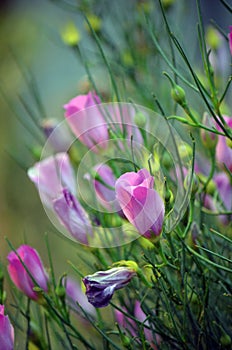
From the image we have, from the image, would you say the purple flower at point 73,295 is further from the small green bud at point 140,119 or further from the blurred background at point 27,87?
the blurred background at point 27,87

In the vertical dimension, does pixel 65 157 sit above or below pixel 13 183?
below

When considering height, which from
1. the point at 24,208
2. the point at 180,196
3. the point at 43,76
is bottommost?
the point at 180,196

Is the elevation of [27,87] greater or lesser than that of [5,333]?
greater

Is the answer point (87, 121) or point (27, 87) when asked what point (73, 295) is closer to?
point (87, 121)

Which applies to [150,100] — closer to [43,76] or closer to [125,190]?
[125,190]

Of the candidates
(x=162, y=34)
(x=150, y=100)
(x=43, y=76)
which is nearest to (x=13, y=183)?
(x=43, y=76)

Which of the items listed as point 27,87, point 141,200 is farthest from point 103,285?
point 27,87
